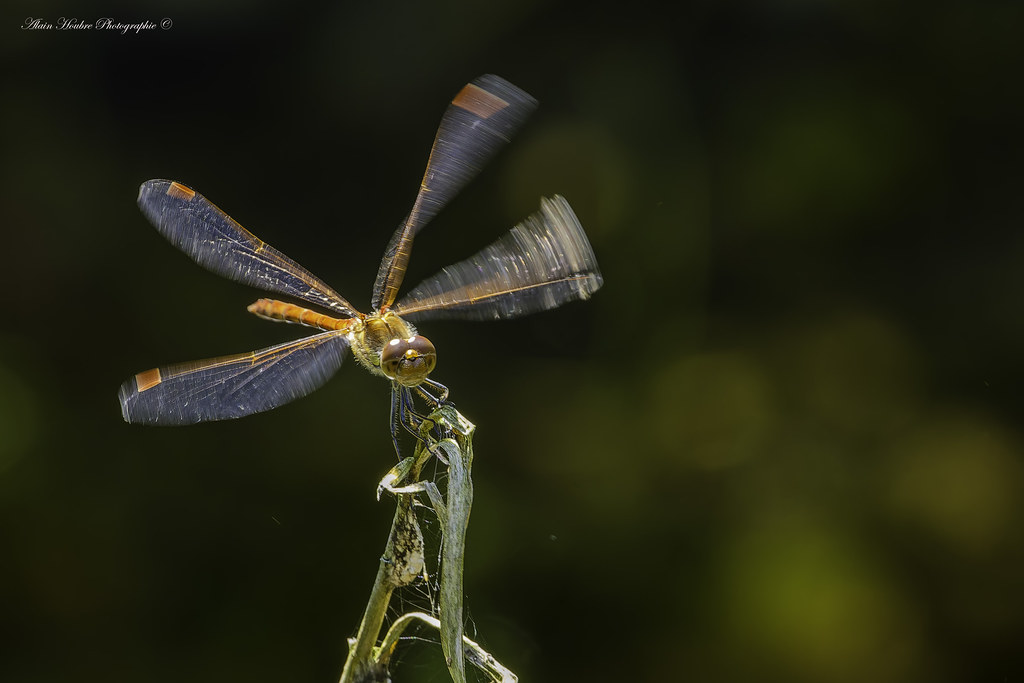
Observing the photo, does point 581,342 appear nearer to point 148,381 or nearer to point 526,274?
point 526,274

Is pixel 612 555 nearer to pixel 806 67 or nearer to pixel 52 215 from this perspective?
pixel 806 67

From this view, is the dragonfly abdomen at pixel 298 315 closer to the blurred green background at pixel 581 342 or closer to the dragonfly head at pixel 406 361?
the dragonfly head at pixel 406 361

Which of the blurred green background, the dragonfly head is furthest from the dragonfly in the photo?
the blurred green background

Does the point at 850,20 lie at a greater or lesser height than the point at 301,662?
greater

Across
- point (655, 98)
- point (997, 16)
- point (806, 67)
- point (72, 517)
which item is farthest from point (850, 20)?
point (72, 517)

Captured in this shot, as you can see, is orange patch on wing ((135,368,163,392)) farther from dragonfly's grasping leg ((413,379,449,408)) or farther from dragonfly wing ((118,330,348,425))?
dragonfly's grasping leg ((413,379,449,408))

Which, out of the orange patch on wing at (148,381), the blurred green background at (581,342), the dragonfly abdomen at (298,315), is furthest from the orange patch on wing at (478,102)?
the blurred green background at (581,342)

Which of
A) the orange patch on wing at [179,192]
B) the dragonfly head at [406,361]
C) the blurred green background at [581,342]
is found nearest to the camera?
the dragonfly head at [406,361]

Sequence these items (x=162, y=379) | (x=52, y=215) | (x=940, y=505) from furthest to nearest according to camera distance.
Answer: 1. (x=940, y=505)
2. (x=52, y=215)
3. (x=162, y=379)

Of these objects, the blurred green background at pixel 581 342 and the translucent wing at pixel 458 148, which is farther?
the blurred green background at pixel 581 342
